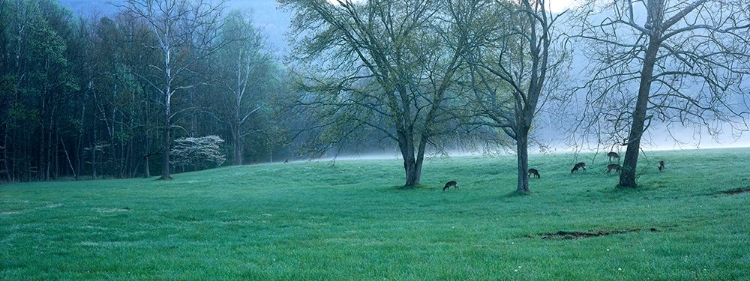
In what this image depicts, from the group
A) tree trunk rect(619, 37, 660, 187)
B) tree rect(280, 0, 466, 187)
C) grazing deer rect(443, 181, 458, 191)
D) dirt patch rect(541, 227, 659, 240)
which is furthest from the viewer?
tree rect(280, 0, 466, 187)

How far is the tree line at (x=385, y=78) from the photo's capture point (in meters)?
21.4

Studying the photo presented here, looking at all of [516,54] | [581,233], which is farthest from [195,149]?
[581,233]

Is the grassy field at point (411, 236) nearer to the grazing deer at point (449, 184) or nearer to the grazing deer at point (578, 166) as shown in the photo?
the grazing deer at point (449, 184)

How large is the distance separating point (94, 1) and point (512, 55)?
9429 cm

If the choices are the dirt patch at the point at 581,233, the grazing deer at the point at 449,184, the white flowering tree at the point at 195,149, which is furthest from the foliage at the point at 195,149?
the dirt patch at the point at 581,233

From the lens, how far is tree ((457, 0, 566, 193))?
82.8 ft

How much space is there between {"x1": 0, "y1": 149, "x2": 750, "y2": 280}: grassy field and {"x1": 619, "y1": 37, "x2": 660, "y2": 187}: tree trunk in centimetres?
93

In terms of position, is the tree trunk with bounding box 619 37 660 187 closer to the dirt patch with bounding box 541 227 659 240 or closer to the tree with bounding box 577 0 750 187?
the tree with bounding box 577 0 750 187

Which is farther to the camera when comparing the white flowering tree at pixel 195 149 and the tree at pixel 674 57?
the white flowering tree at pixel 195 149

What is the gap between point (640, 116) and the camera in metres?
23.4

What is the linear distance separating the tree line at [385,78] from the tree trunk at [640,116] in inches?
2.5

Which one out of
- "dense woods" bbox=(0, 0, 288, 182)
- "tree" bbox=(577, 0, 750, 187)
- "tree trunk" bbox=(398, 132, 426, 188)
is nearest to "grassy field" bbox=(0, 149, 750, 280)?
"tree" bbox=(577, 0, 750, 187)

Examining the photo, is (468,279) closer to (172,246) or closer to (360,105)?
(172,246)

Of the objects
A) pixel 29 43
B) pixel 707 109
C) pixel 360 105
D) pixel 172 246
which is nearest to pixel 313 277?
pixel 172 246
